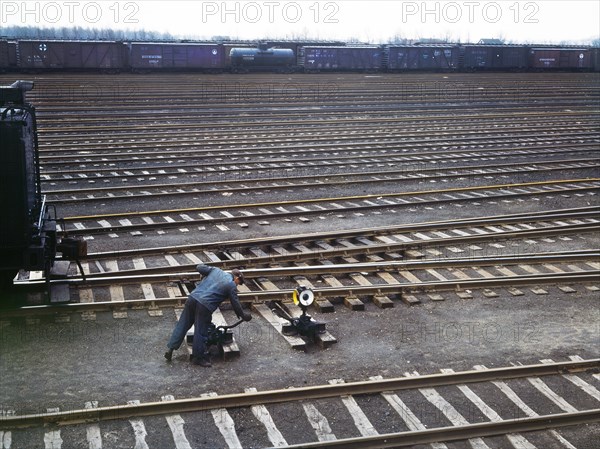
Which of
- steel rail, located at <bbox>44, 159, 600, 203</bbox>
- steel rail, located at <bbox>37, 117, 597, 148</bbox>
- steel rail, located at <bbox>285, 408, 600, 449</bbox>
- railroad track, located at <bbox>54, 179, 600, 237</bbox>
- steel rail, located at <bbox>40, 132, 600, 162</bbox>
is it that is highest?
steel rail, located at <bbox>37, 117, 597, 148</bbox>

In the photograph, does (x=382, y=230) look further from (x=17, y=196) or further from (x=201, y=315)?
(x=17, y=196)

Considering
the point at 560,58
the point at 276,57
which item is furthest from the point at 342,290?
the point at 560,58

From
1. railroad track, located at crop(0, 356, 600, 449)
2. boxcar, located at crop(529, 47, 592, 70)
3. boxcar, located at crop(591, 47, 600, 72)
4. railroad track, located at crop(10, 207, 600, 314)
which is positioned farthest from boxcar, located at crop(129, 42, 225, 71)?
railroad track, located at crop(0, 356, 600, 449)

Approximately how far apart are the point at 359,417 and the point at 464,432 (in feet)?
3.56

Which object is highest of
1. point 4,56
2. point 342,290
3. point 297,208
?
point 4,56

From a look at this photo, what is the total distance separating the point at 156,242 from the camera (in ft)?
46.6

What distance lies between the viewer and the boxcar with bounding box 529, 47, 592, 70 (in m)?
57.8

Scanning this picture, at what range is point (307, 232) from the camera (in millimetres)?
15062

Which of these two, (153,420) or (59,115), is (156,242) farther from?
(59,115)

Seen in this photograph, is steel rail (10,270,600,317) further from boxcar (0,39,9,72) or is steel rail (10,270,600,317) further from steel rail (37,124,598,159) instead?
boxcar (0,39,9,72)

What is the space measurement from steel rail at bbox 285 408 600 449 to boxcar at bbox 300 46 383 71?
150 ft

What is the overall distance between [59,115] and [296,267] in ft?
65.6

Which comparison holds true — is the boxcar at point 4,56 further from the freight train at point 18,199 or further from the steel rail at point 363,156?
the freight train at point 18,199

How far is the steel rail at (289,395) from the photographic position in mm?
7426
